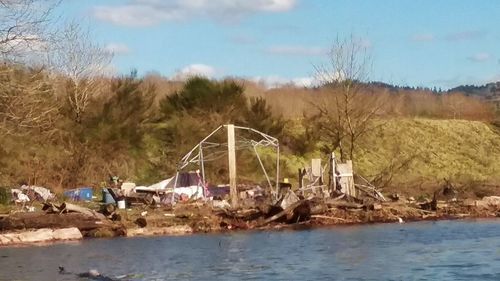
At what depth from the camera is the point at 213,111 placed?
55.8 metres

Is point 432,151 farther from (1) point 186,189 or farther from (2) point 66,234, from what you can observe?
(2) point 66,234

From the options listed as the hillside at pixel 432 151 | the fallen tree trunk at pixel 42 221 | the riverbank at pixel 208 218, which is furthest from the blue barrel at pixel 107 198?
the hillside at pixel 432 151

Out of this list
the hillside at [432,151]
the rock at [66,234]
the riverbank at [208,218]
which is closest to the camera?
the rock at [66,234]

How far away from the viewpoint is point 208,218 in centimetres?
3516

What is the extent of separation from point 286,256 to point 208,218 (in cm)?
1071

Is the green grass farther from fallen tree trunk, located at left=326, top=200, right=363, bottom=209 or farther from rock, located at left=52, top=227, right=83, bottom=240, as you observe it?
rock, located at left=52, top=227, right=83, bottom=240

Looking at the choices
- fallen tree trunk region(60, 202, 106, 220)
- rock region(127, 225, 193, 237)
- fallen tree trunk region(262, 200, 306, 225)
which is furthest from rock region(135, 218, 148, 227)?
fallen tree trunk region(262, 200, 306, 225)

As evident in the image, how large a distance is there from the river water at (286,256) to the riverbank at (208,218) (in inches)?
61.4

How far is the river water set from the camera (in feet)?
68.3

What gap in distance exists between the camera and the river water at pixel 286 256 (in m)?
20.8

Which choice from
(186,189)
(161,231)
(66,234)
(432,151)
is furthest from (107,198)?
(432,151)

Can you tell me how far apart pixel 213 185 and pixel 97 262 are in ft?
76.9

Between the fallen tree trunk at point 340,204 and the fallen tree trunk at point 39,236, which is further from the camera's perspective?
the fallen tree trunk at point 340,204

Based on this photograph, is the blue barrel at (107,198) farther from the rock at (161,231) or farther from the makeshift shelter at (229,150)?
the rock at (161,231)
